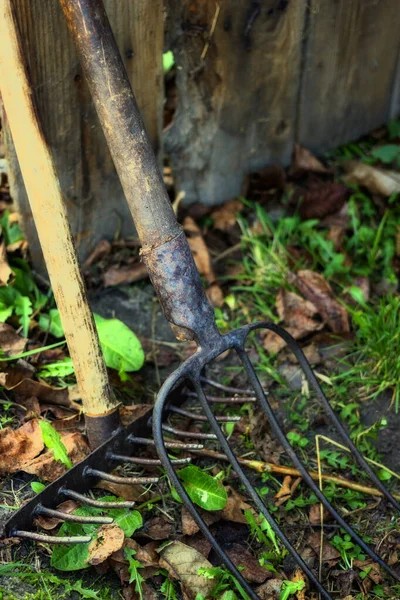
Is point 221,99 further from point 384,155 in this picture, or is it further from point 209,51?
point 384,155

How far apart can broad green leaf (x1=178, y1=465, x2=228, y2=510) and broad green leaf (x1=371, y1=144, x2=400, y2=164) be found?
1.69m

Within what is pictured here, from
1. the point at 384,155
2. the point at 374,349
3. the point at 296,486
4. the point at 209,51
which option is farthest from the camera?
the point at 384,155

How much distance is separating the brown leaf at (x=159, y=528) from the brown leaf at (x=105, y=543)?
0.12 m

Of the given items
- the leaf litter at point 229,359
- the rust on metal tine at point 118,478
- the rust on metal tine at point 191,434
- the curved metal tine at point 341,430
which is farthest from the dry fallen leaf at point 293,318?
the rust on metal tine at point 118,478

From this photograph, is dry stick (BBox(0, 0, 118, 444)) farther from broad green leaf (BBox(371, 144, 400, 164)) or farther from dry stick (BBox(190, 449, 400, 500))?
broad green leaf (BBox(371, 144, 400, 164))

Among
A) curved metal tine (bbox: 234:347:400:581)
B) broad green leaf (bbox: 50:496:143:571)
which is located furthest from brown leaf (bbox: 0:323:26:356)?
curved metal tine (bbox: 234:347:400:581)

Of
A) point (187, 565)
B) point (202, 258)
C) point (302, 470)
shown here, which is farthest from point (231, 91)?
point (187, 565)

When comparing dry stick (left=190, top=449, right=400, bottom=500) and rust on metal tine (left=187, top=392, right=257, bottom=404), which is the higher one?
rust on metal tine (left=187, top=392, right=257, bottom=404)

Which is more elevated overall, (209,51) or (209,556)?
(209,51)

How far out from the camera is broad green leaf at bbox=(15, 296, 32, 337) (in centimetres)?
240

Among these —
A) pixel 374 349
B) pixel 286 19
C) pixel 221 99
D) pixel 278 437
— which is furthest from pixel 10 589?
pixel 286 19

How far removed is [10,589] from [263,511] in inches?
24.7

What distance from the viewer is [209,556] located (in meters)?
2.00

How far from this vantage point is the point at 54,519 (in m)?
1.93
